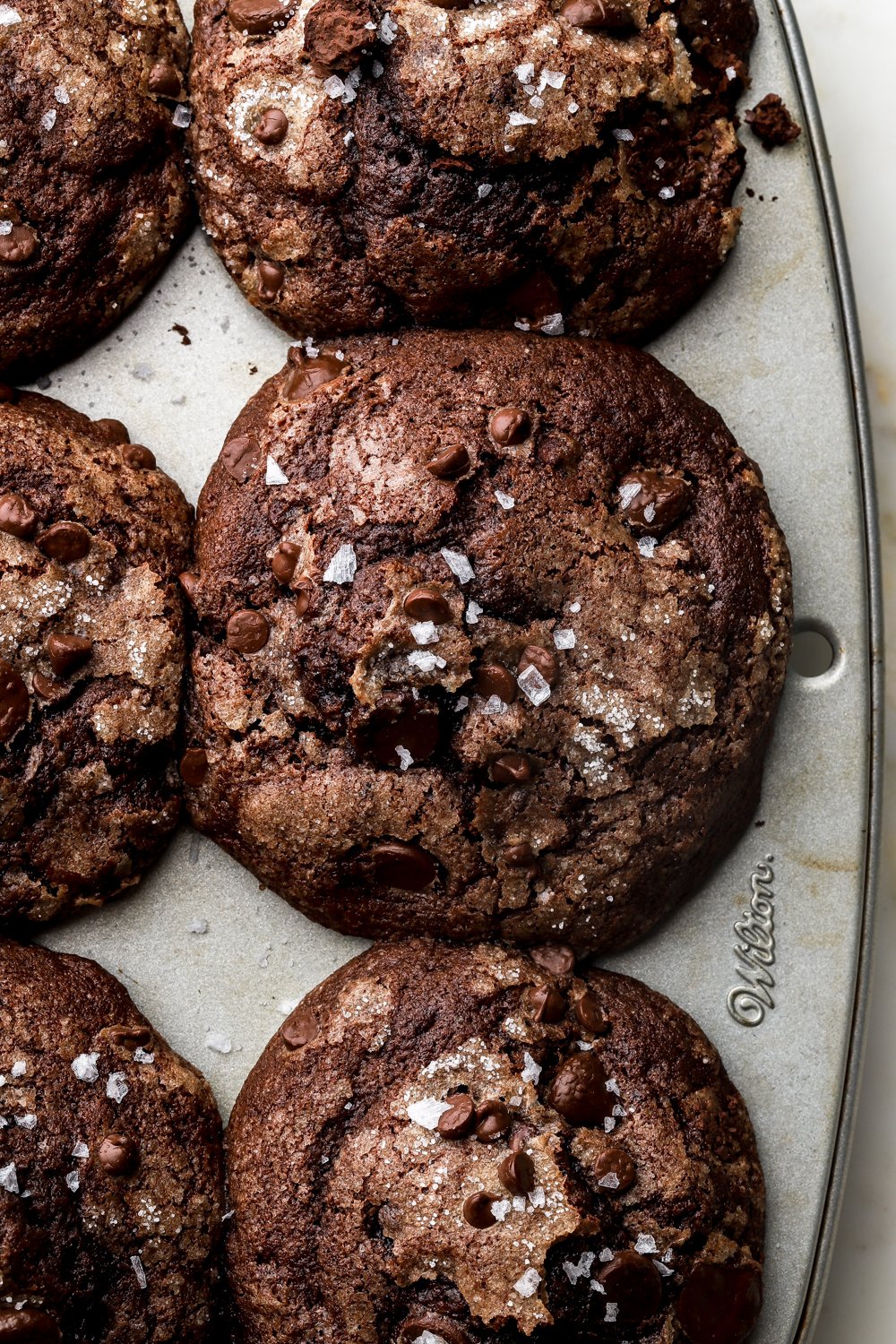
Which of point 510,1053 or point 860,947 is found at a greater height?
point 510,1053

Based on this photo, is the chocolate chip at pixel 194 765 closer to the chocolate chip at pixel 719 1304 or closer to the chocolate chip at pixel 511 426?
the chocolate chip at pixel 511 426

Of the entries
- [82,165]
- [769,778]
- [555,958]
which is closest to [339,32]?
[82,165]

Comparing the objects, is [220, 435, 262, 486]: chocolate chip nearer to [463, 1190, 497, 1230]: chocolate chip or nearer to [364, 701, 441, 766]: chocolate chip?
[364, 701, 441, 766]: chocolate chip

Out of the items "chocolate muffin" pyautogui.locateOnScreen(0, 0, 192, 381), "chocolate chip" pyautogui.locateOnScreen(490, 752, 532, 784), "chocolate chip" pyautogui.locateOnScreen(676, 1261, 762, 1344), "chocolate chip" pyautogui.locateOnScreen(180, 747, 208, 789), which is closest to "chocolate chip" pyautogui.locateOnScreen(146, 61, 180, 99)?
"chocolate muffin" pyautogui.locateOnScreen(0, 0, 192, 381)

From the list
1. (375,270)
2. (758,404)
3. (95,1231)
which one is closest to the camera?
(95,1231)

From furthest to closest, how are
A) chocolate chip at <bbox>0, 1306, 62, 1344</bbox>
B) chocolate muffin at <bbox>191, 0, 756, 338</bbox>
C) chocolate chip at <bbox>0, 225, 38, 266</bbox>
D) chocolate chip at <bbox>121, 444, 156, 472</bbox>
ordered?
chocolate chip at <bbox>121, 444, 156, 472</bbox> < chocolate chip at <bbox>0, 225, 38, 266</bbox> < chocolate muffin at <bbox>191, 0, 756, 338</bbox> < chocolate chip at <bbox>0, 1306, 62, 1344</bbox>

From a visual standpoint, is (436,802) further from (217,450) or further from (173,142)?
(173,142)

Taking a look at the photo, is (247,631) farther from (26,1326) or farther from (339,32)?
(26,1326)

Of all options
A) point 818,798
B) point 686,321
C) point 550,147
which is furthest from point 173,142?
point 818,798
